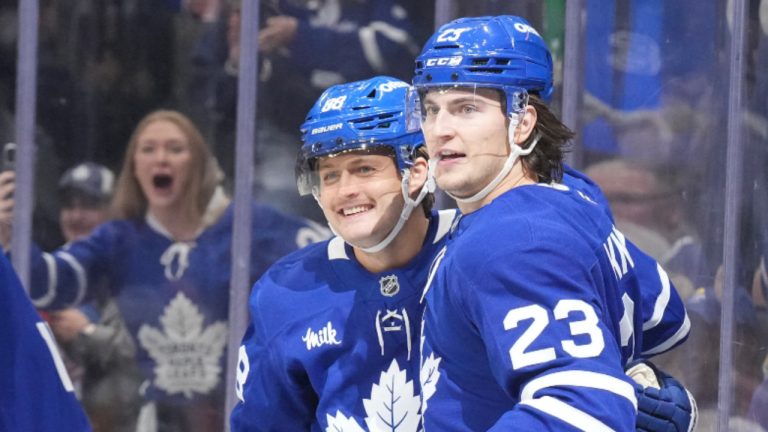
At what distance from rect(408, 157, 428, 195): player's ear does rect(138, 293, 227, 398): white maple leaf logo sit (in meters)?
2.03

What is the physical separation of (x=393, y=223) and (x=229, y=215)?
197 cm

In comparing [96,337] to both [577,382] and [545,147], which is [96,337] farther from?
[577,382]

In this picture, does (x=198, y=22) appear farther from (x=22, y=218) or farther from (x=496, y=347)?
(x=496, y=347)

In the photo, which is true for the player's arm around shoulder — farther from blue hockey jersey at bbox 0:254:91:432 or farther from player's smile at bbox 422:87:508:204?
blue hockey jersey at bbox 0:254:91:432

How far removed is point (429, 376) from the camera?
8.94ft

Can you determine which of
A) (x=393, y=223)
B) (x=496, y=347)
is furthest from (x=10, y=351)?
(x=393, y=223)

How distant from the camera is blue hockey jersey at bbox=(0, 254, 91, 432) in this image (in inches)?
95.2

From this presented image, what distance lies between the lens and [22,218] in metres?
5.04

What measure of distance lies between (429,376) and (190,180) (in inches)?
99.5

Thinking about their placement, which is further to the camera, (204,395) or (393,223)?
(204,395)

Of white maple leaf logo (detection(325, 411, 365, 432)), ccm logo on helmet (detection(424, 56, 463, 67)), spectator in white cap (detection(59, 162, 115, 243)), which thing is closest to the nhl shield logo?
white maple leaf logo (detection(325, 411, 365, 432))

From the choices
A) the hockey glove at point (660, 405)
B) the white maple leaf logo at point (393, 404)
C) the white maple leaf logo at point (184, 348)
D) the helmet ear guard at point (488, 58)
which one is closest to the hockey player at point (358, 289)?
the white maple leaf logo at point (393, 404)

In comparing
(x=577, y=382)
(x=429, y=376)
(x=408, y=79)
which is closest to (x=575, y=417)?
(x=577, y=382)

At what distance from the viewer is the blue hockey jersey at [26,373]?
2.42 m
